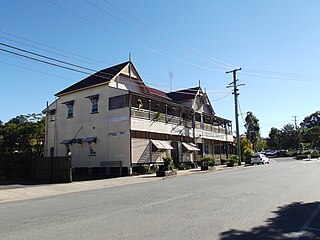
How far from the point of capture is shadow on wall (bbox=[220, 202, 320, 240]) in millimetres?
6172

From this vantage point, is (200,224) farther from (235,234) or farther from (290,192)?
(290,192)

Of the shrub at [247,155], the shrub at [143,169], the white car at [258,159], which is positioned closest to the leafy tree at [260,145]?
the shrub at [247,155]

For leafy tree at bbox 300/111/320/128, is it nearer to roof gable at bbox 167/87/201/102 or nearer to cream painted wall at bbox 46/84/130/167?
roof gable at bbox 167/87/201/102

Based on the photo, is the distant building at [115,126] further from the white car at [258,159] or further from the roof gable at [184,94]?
the white car at [258,159]

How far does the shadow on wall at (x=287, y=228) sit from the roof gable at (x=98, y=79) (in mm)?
23344

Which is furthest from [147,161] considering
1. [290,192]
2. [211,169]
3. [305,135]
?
[305,135]

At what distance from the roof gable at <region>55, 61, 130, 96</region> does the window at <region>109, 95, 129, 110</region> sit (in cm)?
215

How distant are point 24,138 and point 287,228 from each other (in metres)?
34.0

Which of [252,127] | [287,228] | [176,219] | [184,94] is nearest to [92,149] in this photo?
[184,94]

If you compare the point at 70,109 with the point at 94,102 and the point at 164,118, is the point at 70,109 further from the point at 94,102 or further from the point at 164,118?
the point at 164,118

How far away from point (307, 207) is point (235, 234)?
13.9 feet

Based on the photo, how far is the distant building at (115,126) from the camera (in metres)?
27.5

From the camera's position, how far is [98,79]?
31.1 m

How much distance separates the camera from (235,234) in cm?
628
